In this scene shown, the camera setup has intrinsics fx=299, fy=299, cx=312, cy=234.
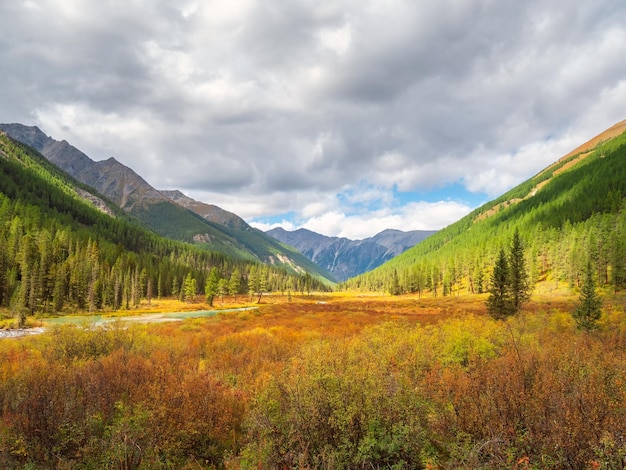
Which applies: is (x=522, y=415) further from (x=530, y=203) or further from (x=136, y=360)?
(x=530, y=203)

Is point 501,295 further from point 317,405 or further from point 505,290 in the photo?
point 317,405

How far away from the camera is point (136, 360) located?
12.1 m

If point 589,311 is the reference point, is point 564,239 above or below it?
above

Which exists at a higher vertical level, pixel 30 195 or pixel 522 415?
pixel 30 195

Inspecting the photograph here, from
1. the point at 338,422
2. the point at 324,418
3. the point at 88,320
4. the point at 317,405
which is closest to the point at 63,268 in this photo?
the point at 88,320

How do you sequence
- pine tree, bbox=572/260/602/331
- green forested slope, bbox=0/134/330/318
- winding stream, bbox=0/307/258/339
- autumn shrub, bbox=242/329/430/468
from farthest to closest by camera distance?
green forested slope, bbox=0/134/330/318
pine tree, bbox=572/260/602/331
winding stream, bbox=0/307/258/339
autumn shrub, bbox=242/329/430/468

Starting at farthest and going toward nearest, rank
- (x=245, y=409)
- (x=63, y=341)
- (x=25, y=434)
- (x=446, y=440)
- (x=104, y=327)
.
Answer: (x=104, y=327) → (x=63, y=341) → (x=245, y=409) → (x=446, y=440) → (x=25, y=434)

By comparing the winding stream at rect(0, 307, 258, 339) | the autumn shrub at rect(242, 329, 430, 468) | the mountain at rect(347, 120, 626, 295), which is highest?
the mountain at rect(347, 120, 626, 295)

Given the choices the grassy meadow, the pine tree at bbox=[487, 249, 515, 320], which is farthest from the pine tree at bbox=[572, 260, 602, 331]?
the grassy meadow

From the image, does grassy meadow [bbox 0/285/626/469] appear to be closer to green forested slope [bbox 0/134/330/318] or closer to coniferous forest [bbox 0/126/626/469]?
coniferous forest [bbox 0/126/626/469]

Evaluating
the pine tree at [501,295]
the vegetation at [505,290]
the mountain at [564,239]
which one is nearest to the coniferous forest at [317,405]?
the pine tree at [501,295]

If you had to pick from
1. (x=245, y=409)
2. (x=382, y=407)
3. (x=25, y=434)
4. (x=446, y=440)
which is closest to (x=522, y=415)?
(x=446, y=440)

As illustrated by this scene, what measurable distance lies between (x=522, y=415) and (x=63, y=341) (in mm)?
19256

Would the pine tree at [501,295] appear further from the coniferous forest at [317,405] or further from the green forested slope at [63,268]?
the green forested slope at [63,268]
